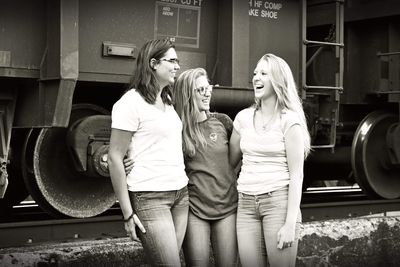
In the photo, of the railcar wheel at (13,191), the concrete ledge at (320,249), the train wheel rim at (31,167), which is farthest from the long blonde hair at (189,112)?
the railcar wheel at (13,191)

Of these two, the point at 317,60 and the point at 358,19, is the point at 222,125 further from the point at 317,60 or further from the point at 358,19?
the point at 358,19

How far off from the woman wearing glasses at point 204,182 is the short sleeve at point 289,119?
414 mm

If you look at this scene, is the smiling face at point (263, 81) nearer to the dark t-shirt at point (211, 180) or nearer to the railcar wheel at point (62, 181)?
the dark t-shirt at point (211, 180)

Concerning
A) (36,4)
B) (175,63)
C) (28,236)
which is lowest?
(28,236)

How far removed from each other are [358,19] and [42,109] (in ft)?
15.5

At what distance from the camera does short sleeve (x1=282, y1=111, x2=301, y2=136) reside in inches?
181

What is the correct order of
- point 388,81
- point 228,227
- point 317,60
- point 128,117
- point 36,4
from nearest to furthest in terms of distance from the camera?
point 128,117
point 228,227
point 36,4
point 317,60
point 388,81

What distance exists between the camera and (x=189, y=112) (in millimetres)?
4770

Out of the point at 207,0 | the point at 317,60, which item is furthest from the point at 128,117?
the point at 317,60

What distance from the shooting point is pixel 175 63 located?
15.1 feet

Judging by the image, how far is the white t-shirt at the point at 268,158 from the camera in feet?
15.1

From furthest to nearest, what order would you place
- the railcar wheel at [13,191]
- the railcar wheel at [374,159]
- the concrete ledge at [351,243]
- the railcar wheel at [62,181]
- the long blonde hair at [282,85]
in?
the railcar wheel at [374,159]
the railcar wheel at [13,191]
the railcar wheel at [62,181]
the concrete ledge at [351,243]
the long blonde hair at [282,85]

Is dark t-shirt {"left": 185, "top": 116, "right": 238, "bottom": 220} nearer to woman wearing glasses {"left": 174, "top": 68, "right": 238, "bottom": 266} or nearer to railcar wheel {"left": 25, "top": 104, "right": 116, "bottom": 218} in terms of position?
woman wearing glasses {"left": 174, "top": 68, "right": 238, "bottom": 266}

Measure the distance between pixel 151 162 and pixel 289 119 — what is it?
811 mm
